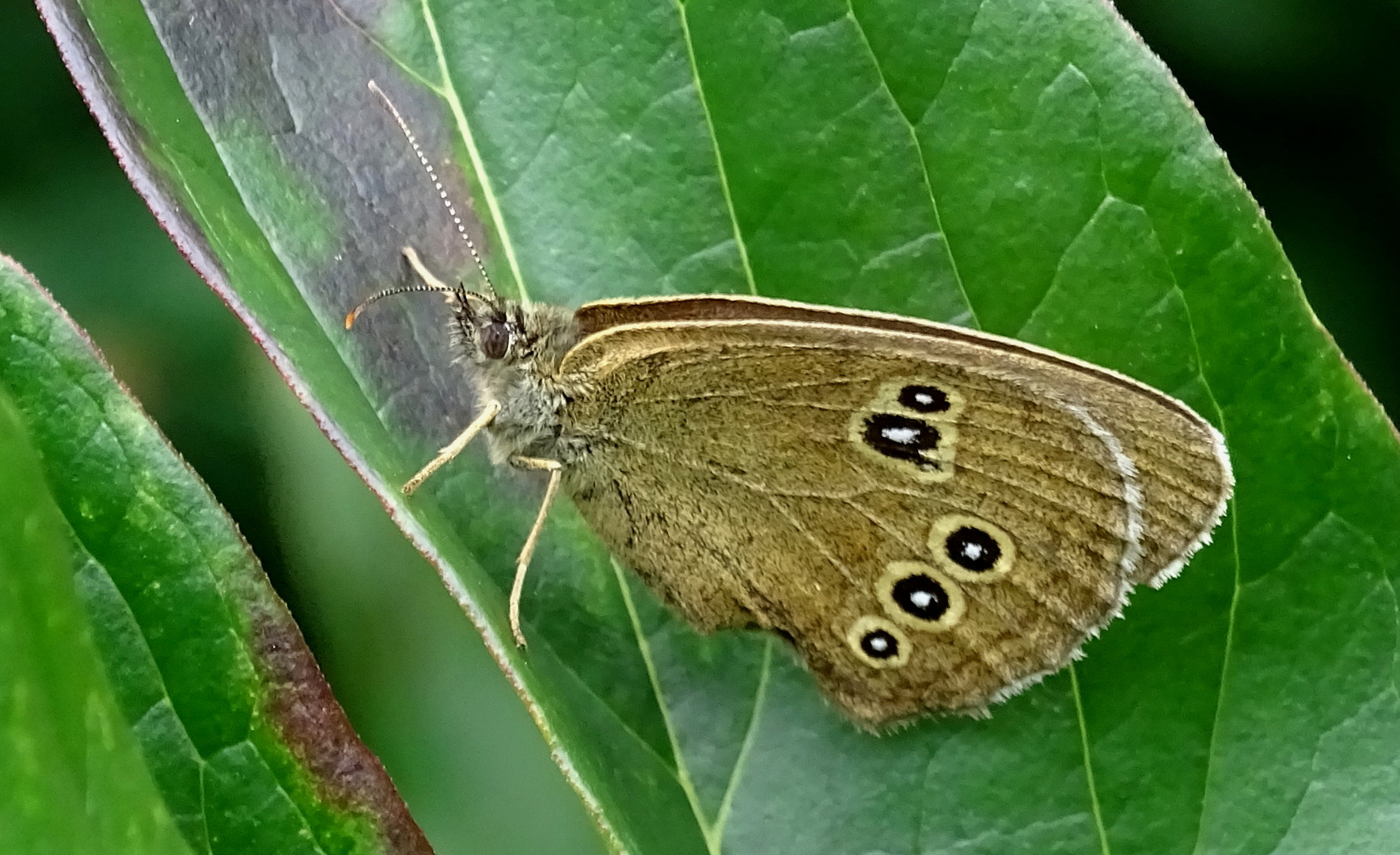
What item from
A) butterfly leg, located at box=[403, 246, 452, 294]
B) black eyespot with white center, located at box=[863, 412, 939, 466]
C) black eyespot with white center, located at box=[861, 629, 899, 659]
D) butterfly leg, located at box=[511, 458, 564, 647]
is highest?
butterfly leg, located at box=[403, 246, 452, 294]

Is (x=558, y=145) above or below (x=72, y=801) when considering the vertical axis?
above

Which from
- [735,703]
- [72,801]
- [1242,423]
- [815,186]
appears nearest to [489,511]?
[735,703]

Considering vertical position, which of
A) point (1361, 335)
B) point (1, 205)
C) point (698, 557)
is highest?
point (1, 205)

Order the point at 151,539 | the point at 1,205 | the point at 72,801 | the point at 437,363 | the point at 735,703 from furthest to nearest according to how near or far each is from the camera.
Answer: the point at 1,205 → the point at 437,363 → the point at 735,703 → the point at 151,539 → the point at 72,801

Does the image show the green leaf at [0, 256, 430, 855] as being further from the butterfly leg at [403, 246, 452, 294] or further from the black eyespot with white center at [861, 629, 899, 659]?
the black eyespot with white center at [861, 629, 899, 659]

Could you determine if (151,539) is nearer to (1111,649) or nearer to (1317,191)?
(1111,649)

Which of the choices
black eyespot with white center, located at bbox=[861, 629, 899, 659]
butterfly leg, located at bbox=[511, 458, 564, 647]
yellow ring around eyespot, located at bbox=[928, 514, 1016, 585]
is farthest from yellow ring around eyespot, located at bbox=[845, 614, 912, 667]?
butterfly leg, located at bbox=[511, 458, 564, 647]

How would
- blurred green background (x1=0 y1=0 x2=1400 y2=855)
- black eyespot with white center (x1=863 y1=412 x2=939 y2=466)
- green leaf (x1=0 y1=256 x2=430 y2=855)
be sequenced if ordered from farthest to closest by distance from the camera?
1. blurred green background (x1=0 y1=0 x2=1400 y2=855)
2. black eyespot with white center (x1=863 y1=412 x2=939 y2=466)
3. green leaf (x1=0 y1=256 x2=430 y2=855)

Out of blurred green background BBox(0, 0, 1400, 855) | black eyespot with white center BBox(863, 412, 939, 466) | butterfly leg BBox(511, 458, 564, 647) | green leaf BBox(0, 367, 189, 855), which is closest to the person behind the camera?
green leaf BBox(0, 367, 189, 855)
